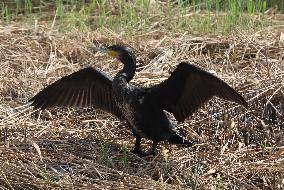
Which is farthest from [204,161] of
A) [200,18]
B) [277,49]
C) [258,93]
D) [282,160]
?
[200,18]

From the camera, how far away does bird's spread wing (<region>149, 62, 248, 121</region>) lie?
4.35 metres

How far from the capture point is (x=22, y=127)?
4.87m

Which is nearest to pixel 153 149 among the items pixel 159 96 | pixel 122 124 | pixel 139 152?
pixel 139 152

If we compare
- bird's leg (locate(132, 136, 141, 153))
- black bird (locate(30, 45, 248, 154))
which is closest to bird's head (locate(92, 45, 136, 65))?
black bird (locate(30, 45, 248, 154))

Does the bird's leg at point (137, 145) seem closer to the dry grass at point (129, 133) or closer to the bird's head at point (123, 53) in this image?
the dry grass at point (129, 133)

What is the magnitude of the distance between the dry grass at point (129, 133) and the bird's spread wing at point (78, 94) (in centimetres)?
16

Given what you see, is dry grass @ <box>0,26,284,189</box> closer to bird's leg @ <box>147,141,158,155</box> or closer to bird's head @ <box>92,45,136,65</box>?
bird's leg @ <box>147,141,158,155</box>

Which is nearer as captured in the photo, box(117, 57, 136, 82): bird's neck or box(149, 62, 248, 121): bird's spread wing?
box(149, 62, 248, 121): bird's spread wing

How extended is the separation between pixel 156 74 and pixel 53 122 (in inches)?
36.9

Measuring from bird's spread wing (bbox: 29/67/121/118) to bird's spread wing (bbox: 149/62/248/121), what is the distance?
1.51 feet

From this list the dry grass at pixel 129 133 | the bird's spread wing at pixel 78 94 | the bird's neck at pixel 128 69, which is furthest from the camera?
the bird's spread wing at pixel 78 94

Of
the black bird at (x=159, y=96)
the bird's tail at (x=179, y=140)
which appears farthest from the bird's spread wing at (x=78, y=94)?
the bird's tail at (x=179, y=140)

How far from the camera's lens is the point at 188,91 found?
4.53m

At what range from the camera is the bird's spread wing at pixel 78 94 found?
16.1 ft
